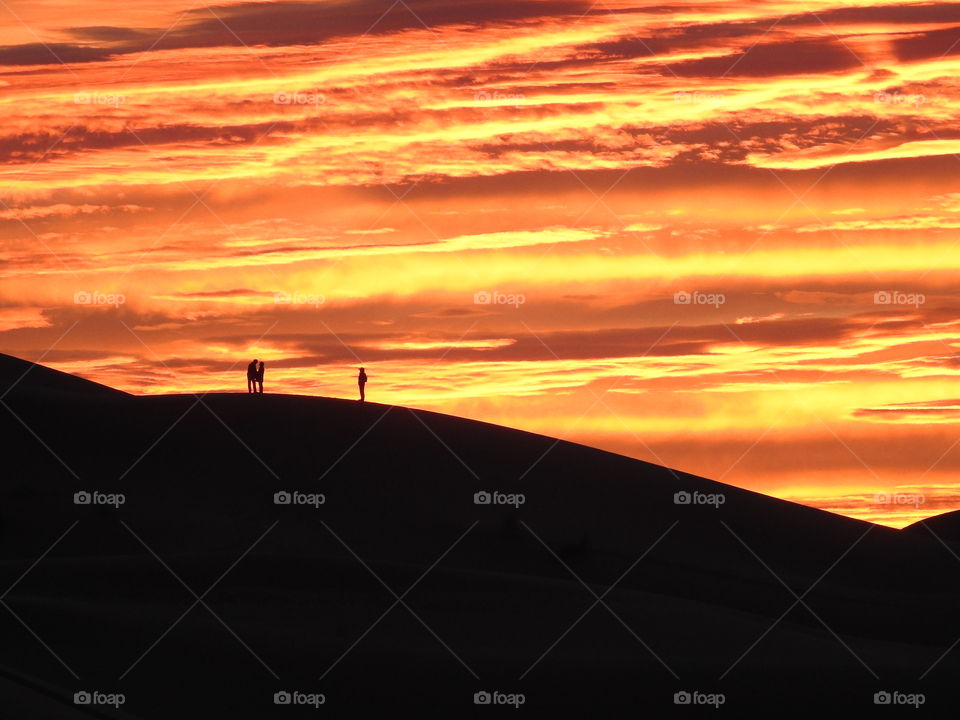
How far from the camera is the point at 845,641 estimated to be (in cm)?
3578

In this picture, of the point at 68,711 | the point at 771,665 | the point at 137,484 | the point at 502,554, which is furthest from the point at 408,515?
the point at 68,711

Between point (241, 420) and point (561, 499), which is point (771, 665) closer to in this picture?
point (561, 499)

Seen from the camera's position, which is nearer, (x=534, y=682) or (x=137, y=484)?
(x=534, y=682)

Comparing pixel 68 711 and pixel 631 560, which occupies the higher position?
pixel 631 560

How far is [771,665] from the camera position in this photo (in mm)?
30344

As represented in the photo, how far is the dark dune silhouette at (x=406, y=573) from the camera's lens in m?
27.8

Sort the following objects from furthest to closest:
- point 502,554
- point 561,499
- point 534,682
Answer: point 561,499, point 502,554, point 534,682

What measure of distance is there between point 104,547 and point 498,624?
11.4 metres

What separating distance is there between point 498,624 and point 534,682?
3.94m

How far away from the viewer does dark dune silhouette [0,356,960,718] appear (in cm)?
2778

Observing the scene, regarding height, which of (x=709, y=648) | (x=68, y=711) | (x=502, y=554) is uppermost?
(x=502, y=554)

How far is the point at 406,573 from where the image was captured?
35.6 meters

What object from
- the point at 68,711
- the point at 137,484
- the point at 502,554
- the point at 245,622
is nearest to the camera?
the point at 68,711

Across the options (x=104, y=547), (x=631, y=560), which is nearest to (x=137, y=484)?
(x=104, y=547)
